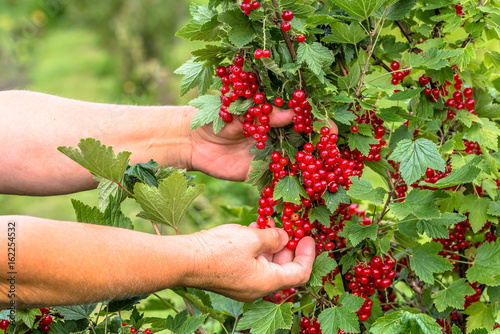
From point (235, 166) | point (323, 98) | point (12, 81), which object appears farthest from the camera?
point (12, 81)

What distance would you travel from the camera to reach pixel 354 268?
43.8 inches

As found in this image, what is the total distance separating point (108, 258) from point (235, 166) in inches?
25.3

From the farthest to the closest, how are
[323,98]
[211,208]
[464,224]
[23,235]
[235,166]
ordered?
[211,208] < [235,166] < [464,224] < [323,98] < [23,235]

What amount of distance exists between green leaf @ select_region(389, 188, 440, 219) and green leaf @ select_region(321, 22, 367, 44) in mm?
358

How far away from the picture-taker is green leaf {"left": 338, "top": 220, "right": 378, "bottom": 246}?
3.27ft

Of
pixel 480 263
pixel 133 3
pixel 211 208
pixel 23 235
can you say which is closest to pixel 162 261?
pixel 23 235

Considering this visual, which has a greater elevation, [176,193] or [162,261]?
[176,193]

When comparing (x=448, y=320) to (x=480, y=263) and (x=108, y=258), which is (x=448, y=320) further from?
(x=108, y=258)

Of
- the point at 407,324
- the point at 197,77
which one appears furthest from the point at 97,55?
the point at 407,324

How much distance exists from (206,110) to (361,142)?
0.37 metres

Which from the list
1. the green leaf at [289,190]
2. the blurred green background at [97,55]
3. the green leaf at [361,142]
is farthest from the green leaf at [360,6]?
the blurred green background at [97,55]

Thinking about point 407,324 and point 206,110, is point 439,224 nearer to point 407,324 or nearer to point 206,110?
point 407,324

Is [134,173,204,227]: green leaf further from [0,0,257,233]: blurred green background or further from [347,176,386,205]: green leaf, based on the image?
[0,0,257,233]: blurred green background

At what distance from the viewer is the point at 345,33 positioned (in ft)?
3.36
